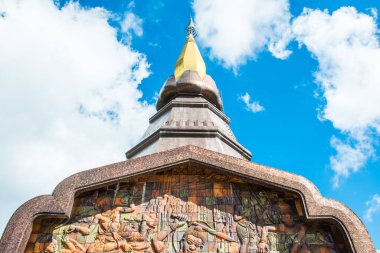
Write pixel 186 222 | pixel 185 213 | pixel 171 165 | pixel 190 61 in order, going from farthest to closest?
pixel 190 61, pixel 171 165, pixel 185 213, pixel 186 222

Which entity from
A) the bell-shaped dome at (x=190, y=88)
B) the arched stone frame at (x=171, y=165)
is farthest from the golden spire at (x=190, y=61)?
the arched stone frame at (x=171, y=165)

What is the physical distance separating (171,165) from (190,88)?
19.4 ft

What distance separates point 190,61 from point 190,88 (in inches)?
87.4

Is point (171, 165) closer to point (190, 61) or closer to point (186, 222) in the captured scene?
point (186, 222)

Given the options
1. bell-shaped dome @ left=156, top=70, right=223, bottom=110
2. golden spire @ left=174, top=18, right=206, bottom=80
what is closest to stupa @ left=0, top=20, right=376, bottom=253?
bell-shaped dome @ left=156, top=70, right=223, bottom=110

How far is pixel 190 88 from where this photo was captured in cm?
1254

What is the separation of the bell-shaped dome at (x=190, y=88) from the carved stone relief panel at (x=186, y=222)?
5805mm

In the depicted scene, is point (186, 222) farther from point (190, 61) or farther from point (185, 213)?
point (190, 61)

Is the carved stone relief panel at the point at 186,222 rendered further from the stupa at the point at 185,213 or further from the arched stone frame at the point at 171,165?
the arched stone frame at the point at 171,165

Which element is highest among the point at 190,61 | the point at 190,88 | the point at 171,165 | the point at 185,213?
the point at 190,61

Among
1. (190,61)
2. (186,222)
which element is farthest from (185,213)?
(190,61)

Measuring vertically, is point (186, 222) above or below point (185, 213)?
below

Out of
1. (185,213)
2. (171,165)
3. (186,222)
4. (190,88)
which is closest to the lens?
(186,222)

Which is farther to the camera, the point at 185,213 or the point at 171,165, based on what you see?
the point at 171,165
